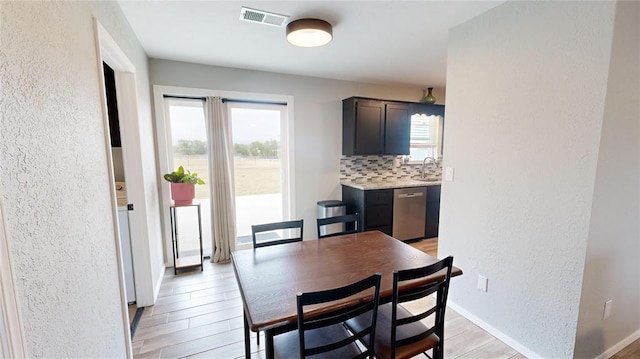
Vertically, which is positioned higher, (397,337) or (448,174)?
(448,174)

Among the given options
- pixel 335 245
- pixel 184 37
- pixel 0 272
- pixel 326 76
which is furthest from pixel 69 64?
pixel 326 76

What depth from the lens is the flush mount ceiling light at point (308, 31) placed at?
2.06 meters

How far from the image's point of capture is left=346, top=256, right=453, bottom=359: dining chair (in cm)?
130

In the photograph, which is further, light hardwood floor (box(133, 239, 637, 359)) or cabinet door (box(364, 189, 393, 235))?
cabinet door (box(364, 189, 393, 235))

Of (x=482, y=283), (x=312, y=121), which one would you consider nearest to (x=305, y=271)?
(x=482, y=283)

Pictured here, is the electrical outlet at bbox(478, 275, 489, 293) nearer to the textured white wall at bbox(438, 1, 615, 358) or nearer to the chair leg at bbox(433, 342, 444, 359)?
the textured white wall at bbox(438, 1, 615, 358)

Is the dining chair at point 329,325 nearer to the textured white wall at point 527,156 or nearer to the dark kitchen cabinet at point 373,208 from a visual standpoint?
the textured white wall at point 527,156

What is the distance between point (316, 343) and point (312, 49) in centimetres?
258

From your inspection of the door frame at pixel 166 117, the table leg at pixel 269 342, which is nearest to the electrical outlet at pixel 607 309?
the table leg at pixel 269 342

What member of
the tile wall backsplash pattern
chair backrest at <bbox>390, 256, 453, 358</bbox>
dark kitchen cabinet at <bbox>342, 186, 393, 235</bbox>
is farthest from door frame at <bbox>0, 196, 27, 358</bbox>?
the tile wall backsplash pattern

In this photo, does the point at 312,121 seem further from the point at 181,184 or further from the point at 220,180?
the point at 181,184

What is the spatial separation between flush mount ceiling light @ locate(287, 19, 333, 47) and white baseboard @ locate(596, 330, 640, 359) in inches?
117

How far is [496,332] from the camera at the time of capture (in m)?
2.09

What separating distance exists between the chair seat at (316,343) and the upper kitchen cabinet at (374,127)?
111 inches
